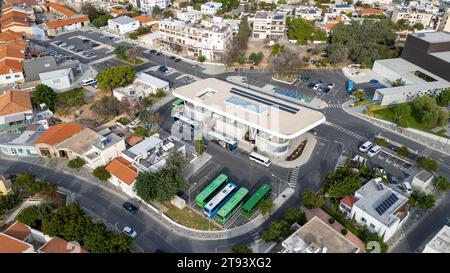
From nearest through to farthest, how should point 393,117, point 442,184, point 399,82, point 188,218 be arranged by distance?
point 188,218 → point 442,184 → point 393,117 → point 399,82

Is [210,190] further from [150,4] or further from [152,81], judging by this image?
[150,4]

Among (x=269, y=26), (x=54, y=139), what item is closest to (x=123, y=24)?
(x=269, y=26)

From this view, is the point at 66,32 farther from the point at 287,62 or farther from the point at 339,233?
the point at 339,233

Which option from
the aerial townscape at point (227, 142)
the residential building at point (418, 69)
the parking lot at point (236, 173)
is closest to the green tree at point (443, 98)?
the aerial townscape at point (227, 142)

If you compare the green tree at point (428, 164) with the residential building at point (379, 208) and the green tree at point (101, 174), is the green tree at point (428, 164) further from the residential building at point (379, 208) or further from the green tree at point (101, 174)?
the green tree at point (101, 174)

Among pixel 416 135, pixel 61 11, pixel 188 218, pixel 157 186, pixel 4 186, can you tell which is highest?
pixel 61 11

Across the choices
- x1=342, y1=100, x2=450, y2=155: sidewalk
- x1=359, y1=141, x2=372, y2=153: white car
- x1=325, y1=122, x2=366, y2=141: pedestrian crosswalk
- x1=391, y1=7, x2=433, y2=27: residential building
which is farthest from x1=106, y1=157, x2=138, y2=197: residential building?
x1=391, y1=7, x2=433, y2=27: residential building
